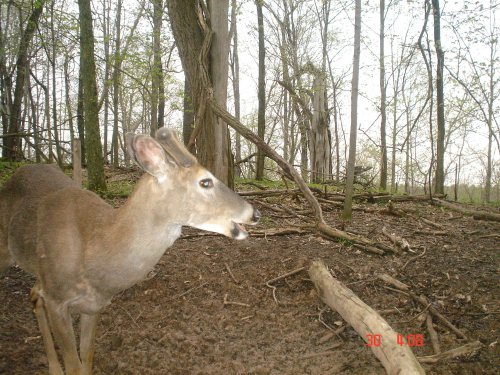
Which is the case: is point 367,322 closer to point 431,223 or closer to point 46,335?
point 46,335

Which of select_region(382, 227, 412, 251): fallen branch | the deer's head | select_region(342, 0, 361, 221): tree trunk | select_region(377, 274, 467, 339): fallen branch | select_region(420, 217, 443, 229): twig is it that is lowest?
select_region(377, 274, 467, 339): fallen branch

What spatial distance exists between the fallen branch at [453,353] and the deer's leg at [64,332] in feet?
9.74

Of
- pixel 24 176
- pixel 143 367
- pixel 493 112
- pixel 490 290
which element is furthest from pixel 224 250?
pixel 493 112

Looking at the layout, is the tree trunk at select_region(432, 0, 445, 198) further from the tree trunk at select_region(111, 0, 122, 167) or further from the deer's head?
the deer's head

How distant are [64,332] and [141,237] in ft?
3.25

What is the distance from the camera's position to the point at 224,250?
19.5 feet

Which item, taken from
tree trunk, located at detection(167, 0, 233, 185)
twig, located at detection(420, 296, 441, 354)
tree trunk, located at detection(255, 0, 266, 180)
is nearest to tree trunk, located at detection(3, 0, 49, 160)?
tree trunk, located at detection(167, 0, 233, 185)

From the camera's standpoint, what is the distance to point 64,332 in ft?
9.52

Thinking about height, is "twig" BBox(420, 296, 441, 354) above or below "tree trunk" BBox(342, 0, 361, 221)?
below

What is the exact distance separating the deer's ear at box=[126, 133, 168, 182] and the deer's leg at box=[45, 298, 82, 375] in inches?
50.6

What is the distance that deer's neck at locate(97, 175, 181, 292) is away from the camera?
280 cm

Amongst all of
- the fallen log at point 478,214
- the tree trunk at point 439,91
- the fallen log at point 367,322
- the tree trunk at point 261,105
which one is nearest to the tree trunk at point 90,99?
the fallen log at point 367,322

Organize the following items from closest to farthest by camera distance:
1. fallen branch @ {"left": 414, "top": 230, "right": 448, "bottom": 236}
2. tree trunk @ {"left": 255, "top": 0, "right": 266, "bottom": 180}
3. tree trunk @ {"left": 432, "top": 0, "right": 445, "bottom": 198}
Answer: fallen branch @ {"left": 414, "top": 230, "right": 448, "bottom": 236} → tree trunk @ {"left": 432, "top": 0, "right": 445, "bottom": 198} → tree trunk @ {"left": 255, "top": 0, "right": 266, "bottom": 180}

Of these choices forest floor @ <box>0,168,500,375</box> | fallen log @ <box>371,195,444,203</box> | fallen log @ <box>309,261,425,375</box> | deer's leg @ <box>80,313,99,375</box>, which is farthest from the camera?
fallen log @ <box>371,195,444,203</box>
